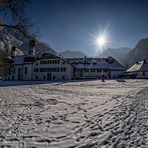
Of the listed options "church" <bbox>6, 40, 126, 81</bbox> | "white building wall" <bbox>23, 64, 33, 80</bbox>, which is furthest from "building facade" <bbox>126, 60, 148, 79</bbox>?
"white building wall" <bbox>23, 64, 33, 80</bbox>

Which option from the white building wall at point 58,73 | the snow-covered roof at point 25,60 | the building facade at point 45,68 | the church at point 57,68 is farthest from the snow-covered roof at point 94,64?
the snow-covered roof at point 25,60

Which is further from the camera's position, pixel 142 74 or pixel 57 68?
pixel 142 74

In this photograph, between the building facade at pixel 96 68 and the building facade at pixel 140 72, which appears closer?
the building facade at pixel 96 68

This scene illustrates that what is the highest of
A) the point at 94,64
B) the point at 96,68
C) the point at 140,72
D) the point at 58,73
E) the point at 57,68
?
the point at 94,64

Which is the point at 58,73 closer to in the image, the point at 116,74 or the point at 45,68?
the point at 45,68

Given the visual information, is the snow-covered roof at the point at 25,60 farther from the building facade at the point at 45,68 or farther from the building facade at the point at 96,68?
the building facade at the point at 96,68

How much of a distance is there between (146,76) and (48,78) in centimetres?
3575

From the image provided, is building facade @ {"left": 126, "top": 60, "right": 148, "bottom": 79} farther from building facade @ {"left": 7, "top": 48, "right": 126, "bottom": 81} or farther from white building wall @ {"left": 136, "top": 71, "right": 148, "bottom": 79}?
building facade @ {"left": 7, "top": 48, "right": 126, "bottom": 81}

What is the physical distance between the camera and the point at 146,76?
8775cm

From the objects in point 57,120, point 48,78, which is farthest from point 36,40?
point 48,78

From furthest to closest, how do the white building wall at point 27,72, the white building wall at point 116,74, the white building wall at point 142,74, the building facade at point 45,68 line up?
1. the white building wall at point 116,74
2. the white building wall at point 142,74
3. the white building wall at point 27,72
4. the building facade at point 45,68

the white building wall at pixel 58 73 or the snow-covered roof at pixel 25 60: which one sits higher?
the snow-covered roof at pixel 25 60

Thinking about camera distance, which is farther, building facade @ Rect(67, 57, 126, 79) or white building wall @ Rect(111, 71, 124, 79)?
white building wall @ Rect(111, 71, 124, 79)

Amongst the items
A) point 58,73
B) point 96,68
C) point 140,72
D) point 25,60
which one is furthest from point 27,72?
point 140,72
